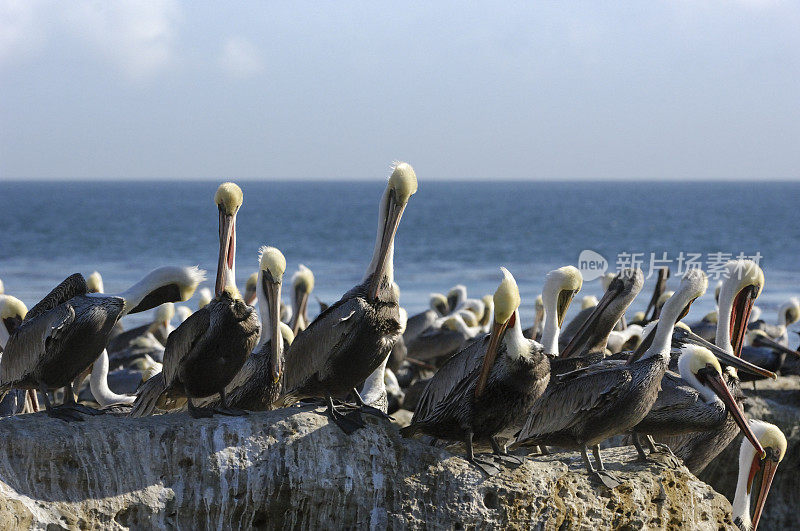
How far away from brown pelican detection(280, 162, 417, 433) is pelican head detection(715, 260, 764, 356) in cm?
301

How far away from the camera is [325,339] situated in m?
5.49

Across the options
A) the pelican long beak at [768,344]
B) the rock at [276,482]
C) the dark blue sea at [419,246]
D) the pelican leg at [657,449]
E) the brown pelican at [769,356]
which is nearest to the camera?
the rock at [276,482]

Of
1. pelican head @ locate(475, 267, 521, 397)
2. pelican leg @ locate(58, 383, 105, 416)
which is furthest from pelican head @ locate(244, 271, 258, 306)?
pelican head @ locate(475, 267, 521, 397)

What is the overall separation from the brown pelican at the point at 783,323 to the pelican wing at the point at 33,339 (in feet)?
30.9

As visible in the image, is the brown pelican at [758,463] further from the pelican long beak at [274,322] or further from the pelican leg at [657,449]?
the pelican long beak at [274,322]

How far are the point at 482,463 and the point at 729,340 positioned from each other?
291 centimetres

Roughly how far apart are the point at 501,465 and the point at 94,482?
6.46 ft

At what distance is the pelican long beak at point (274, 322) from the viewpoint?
573 centimetres

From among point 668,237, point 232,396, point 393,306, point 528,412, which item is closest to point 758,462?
point 528,412

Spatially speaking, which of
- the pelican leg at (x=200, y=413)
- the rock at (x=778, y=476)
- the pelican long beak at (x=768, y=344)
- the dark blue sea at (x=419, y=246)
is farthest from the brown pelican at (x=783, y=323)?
the pelican leg at (x=200, y=413)

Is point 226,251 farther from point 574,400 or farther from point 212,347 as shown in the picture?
point 574,400

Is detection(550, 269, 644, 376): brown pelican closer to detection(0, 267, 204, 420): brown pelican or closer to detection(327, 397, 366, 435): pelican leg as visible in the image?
detection(327, 397, 366, 435): pelican leg

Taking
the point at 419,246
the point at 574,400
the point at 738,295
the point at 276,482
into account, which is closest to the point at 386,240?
the point at 574,400

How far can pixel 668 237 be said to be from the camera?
149 feet
